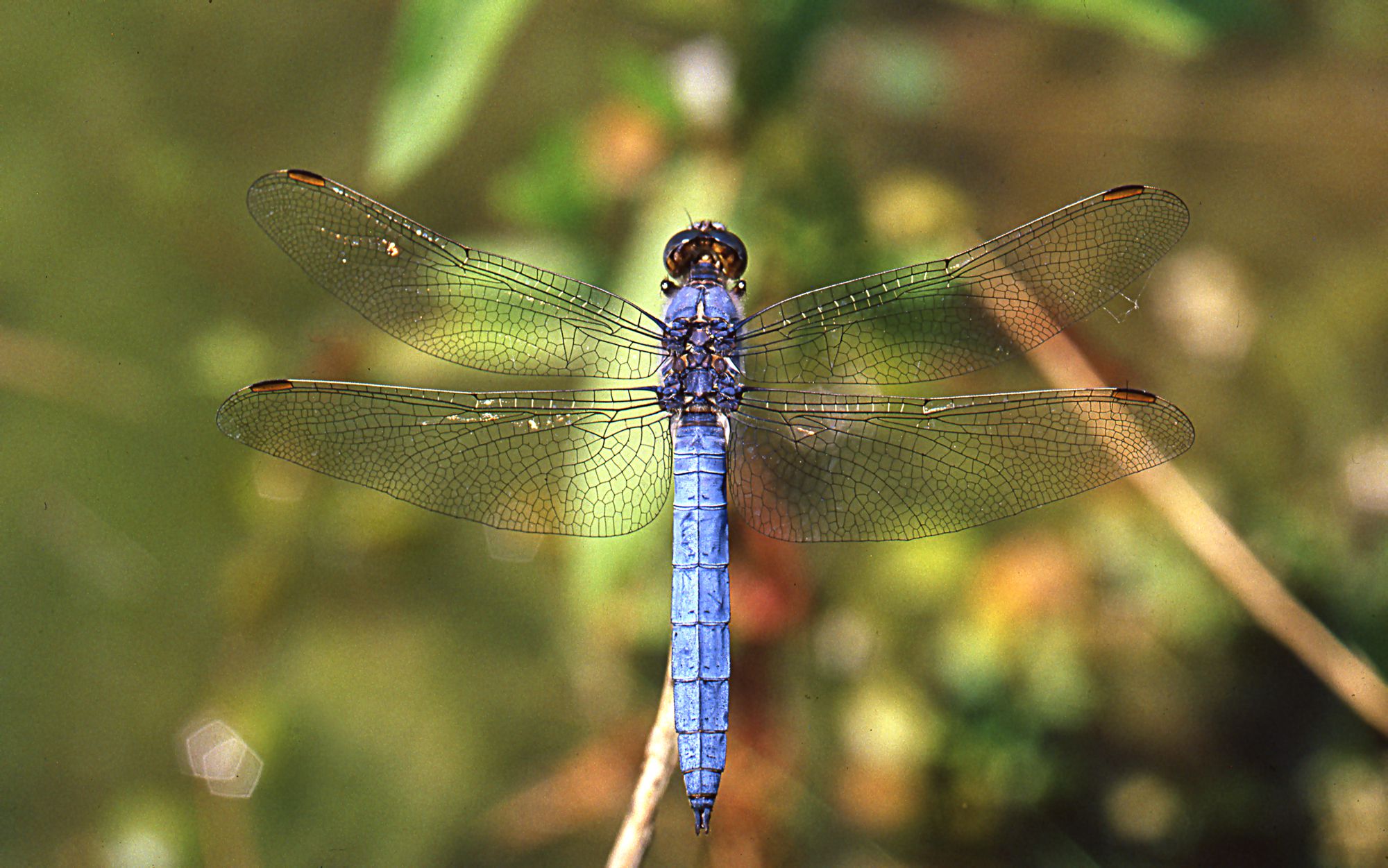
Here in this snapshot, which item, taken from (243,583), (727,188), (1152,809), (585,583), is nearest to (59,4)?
(243,583)

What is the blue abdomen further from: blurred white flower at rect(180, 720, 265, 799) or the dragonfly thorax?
blurred white flower at rect(180, 720, 265, 799)

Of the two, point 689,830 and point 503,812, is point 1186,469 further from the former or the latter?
point 503,812

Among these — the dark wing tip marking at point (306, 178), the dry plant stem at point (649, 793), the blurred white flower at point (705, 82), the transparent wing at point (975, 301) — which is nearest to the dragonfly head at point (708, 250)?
the transparent wing at point (975, 301)

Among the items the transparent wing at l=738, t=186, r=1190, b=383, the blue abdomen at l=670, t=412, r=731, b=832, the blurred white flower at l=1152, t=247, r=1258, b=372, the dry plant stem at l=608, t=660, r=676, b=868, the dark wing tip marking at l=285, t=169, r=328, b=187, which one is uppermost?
the blurred white flower at l=1152, t=247, r=1258, b=372

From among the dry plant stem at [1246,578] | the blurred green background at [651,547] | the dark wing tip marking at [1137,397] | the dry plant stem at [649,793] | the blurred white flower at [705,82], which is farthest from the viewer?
the blurred green background at [651,547]

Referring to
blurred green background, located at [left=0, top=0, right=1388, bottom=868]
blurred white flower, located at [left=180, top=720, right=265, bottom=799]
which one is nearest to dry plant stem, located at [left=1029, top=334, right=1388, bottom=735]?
blurred green background, located at [left=0, top=0, right=1388, bottom=868]

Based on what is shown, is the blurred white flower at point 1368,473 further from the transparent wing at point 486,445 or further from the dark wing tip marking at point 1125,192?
the transparent wing at point 486,445
